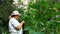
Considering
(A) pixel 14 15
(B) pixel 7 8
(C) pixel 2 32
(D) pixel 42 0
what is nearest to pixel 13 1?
(B) pixel 7 8

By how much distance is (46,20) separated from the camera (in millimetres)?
1704

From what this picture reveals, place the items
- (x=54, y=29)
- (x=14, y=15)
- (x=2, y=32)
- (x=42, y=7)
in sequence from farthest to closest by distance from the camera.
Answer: (x=2, y=32)
(x=14, y=15)
(x=42, y=7)
(x=54, y=29)

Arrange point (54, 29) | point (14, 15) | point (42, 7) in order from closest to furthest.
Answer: point (54, 29)
point (42, 7)
point (14, 15)

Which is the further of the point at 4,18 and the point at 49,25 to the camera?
the point at 4,18

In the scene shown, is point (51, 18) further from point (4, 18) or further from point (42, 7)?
point (4, 18)

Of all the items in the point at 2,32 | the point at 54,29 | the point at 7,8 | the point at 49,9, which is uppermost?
the point at 49,9

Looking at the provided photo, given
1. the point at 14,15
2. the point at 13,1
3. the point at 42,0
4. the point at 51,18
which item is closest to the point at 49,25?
the point at 51,18

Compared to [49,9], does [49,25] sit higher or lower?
lower

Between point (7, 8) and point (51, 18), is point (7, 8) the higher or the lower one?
the lower one

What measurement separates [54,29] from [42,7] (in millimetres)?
202

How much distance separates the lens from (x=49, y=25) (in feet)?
5.40

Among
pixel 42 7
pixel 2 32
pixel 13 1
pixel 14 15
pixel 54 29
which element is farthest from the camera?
pixel 13 1

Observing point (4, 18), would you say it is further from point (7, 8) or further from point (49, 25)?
point (49, 25)

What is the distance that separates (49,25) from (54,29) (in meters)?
0.08
